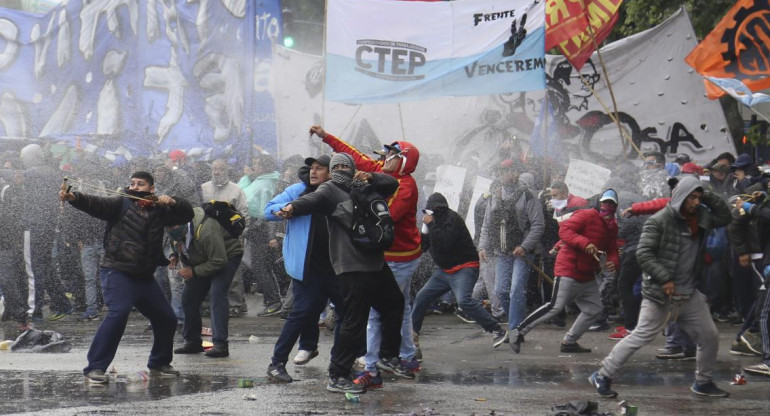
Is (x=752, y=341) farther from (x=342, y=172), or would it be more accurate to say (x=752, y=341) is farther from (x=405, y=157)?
(x=342, y=172)

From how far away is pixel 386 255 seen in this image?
9367 millimetres

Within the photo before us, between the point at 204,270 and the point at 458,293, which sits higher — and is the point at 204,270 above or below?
above

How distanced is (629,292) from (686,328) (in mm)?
3373

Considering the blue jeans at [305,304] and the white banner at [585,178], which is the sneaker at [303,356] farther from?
the white banner at [585,178]

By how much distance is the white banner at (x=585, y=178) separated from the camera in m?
13.8

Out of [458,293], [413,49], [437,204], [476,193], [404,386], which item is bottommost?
[404,386]

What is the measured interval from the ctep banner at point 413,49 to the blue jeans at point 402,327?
523 cm

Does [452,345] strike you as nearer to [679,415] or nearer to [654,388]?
[654,388]

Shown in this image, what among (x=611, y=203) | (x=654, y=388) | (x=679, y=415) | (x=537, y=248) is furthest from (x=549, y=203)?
(x=679, y=415)

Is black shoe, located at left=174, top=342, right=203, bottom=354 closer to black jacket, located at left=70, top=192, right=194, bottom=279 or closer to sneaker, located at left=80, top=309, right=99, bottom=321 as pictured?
black jacket, located at left=70, top=192, right=194, bottom=279

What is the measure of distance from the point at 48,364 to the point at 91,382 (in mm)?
1579

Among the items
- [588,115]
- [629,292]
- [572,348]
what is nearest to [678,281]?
[572,348]

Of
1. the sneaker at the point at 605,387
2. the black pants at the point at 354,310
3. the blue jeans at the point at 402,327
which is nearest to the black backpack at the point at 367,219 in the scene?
the black pants at the point at 354,310

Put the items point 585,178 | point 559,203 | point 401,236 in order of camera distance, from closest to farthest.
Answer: point 401,236 < point 559,203 < point 585,178
